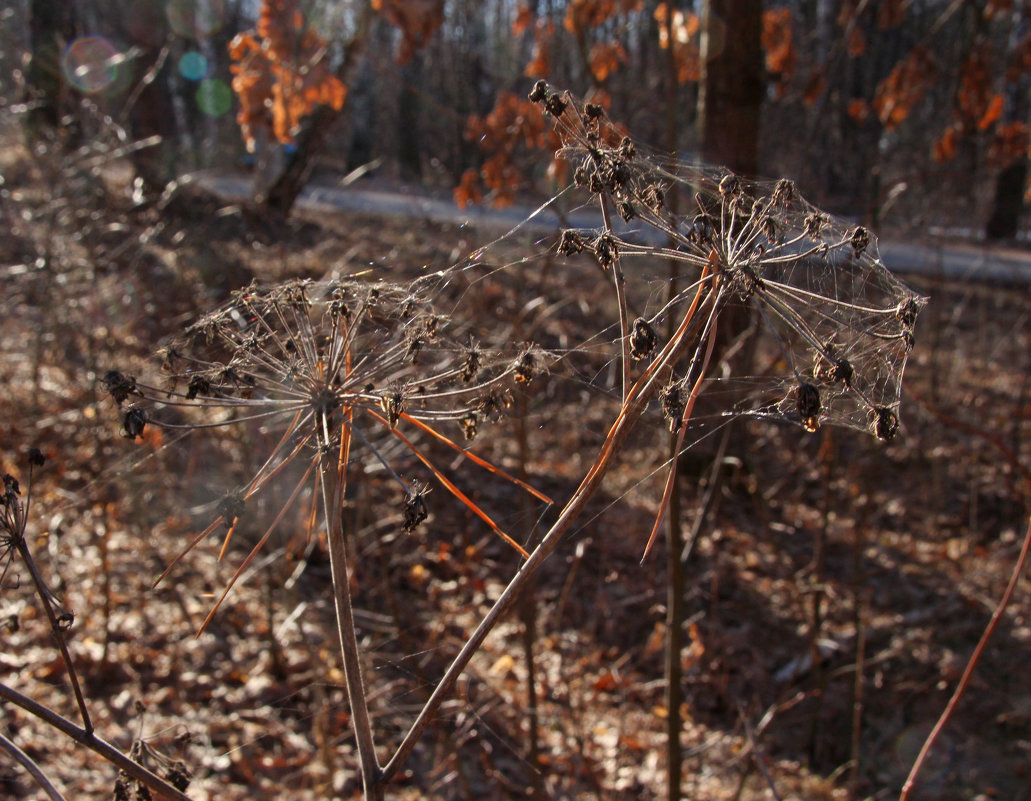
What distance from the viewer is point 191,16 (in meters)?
18.6

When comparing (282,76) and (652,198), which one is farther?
(282,76)

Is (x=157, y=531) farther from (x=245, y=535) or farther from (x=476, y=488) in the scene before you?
(x=476, y=488)

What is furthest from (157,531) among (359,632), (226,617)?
(359,632)

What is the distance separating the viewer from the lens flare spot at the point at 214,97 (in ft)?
91.3

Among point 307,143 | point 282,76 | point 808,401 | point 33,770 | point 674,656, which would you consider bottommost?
point 674,656

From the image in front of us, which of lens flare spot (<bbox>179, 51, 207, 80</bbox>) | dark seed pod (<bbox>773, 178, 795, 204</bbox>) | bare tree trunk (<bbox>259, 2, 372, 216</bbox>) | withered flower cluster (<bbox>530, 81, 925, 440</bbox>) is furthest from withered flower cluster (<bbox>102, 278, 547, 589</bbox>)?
lens flare spot (<bbox>179, 51, 207, 80</bbox>)

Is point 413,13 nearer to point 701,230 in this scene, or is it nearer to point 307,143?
point 701,230

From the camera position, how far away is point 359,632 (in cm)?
557

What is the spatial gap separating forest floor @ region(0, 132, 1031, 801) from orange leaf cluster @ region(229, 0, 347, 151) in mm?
1119

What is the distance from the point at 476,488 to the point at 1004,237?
15240 millimetres

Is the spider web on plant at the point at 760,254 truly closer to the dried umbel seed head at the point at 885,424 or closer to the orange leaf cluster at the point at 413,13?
the dried umbel seed head at the point at 885,424

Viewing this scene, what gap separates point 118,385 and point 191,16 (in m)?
20.5

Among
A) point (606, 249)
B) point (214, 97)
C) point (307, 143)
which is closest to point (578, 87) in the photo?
point (307, 143)

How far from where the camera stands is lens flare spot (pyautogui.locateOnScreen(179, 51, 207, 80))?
29.9m
